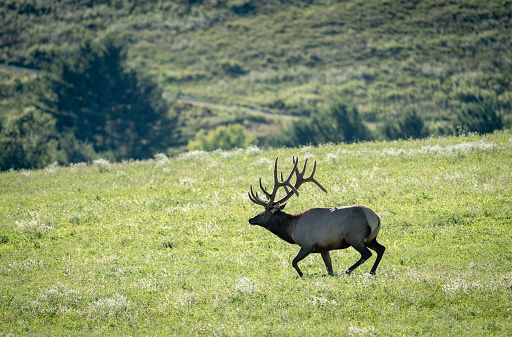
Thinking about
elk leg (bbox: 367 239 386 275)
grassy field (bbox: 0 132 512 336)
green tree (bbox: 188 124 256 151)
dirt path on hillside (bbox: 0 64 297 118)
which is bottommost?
green tree (bbox: 188 124 256 151)

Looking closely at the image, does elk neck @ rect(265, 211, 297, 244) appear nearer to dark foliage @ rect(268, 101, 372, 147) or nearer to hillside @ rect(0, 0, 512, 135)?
dark foliage @ rect(268, 101, 372, 147)

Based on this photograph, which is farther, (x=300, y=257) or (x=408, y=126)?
(x=408, y=126)

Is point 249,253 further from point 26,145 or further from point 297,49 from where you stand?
point 297,49

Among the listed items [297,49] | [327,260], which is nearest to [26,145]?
[327,260]

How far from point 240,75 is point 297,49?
16.5m

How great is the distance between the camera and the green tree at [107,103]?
79.1m

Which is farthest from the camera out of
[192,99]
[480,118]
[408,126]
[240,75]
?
[240,75]

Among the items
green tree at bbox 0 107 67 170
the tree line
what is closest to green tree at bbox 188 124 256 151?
the tree line

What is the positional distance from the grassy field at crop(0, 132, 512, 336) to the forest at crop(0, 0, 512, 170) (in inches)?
1354

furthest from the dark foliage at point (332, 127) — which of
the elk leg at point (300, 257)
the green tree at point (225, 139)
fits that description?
the elk leg at point (300, 257)

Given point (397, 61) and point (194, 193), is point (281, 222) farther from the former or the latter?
point (397, 61)

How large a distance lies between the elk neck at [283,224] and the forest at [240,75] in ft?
138

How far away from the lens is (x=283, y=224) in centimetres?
1609

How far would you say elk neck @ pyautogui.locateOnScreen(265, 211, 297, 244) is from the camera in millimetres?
15930
